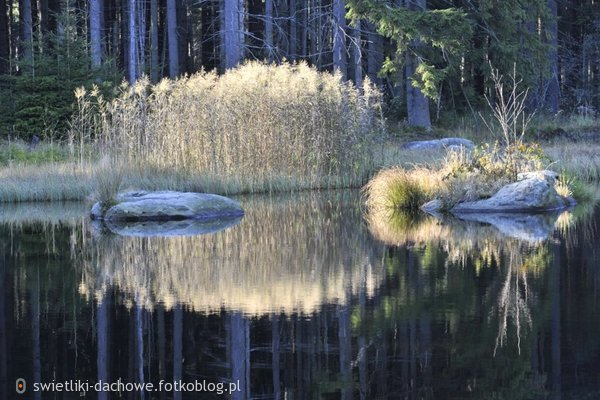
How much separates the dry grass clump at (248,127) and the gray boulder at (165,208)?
2.87 m

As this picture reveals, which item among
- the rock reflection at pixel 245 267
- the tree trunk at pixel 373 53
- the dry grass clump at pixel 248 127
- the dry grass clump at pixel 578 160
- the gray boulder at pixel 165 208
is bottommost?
the dry grass clump at pixel 578 160

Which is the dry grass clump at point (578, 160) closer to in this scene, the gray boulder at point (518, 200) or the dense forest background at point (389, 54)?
the dense forest background at point (389, 54)

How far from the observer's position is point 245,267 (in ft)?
30.7

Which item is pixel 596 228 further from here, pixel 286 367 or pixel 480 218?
pixel 286 367

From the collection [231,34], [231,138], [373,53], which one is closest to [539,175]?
[231,138]

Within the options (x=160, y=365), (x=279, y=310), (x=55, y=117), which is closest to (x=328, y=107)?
(x=55, y=117)

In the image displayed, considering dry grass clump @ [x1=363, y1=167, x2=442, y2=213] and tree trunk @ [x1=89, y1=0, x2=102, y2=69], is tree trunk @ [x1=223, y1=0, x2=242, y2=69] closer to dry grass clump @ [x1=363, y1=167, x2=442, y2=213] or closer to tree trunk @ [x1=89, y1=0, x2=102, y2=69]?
tree trunk @ [x1=89, y1=0, x2=102, y2=69]

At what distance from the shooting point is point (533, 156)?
16625 millimetres

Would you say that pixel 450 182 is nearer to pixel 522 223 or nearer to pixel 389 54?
pixel 522 223

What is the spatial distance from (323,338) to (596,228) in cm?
710

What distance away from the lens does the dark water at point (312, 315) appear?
213 inches

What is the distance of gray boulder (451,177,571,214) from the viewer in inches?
591

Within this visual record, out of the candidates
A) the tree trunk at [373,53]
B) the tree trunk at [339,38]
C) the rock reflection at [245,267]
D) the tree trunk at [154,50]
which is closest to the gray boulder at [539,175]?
the rock reflection at [245,267]

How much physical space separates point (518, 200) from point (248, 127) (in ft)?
19.4
